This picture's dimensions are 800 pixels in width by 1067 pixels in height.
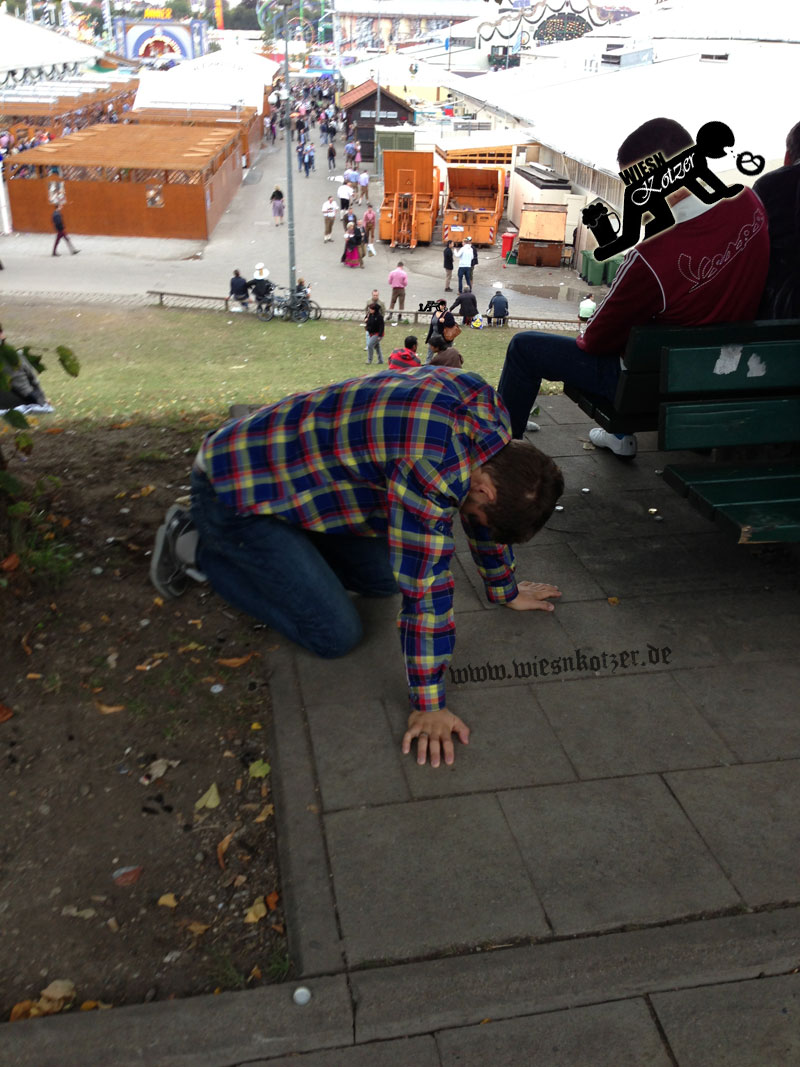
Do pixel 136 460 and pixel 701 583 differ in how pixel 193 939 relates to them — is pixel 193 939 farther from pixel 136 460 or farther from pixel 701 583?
pixel 136 460

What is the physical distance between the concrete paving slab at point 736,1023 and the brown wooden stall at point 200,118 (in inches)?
1717

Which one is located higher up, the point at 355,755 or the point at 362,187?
the point at 355,755

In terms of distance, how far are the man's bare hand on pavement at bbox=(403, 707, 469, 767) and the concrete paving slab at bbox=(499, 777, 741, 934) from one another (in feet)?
0.89

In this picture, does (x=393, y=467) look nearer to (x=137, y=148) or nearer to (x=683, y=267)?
(x=683, y=267)

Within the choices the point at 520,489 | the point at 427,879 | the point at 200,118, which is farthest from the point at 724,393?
the point at 200,118

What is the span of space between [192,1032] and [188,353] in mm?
16271

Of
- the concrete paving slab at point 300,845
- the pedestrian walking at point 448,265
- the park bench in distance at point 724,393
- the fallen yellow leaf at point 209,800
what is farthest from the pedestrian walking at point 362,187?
the fallen yellow leaf at point 209,800

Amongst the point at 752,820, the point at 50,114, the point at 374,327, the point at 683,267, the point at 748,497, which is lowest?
the point at 374,327

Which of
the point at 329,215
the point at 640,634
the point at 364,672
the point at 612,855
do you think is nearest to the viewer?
the point at 612,855

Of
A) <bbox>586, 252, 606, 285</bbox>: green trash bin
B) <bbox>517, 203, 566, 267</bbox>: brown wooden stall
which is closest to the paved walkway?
<bbox>586, 252, 606, 285</bbox>: green trash bin

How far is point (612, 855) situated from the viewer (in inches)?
113

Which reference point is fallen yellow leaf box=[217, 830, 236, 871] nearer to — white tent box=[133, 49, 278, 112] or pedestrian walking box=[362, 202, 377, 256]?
pedestrian walking box=[362, 202, 377, 256]

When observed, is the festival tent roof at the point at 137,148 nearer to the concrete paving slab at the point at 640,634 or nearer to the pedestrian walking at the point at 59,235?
the pedestrian walking at the point at 59,235

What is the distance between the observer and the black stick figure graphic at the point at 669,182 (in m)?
4.14
